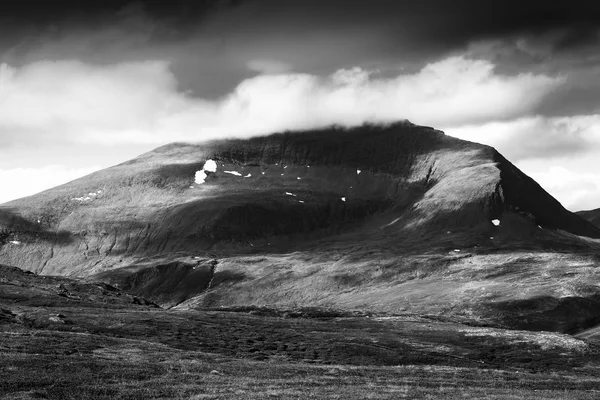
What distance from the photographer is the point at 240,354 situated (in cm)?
10038

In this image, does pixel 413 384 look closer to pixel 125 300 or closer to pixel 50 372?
pixel 50 372

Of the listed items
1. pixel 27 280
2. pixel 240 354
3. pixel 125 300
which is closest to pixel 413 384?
pixel 240 354

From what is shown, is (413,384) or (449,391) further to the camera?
(413,384)

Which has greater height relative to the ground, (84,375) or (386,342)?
(84,375)

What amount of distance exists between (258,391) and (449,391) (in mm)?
15067

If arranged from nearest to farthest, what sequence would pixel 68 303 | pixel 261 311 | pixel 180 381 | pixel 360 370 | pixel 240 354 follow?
pixel 180 381, pixel 360 370, pixel 240 354, pixel 68 303, pixel 261 311

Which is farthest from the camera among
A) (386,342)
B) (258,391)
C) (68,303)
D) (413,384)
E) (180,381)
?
(68,303)

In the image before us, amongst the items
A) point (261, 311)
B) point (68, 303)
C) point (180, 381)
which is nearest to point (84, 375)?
point (180, 381)

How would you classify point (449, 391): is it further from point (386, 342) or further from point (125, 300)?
point (125, 300)

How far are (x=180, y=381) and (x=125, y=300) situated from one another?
139705 millimetres

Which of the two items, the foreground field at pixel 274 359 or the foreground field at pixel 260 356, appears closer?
the foreground field at pixel 274 359

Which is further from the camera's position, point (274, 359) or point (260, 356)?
point (260, 356)

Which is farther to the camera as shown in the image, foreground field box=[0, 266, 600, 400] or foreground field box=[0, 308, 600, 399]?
foreground field box=[0, 266, 600, 400]

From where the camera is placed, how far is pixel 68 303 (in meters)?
153
